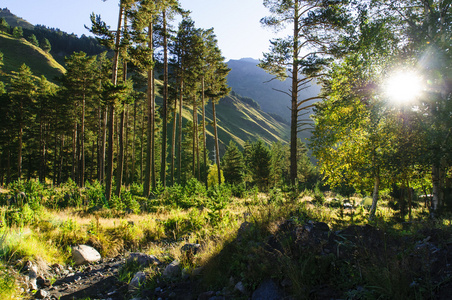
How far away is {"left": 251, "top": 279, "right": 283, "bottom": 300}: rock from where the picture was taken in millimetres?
3308

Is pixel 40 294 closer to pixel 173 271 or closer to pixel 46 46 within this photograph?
pixel 173 271

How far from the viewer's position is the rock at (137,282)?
15.1ft

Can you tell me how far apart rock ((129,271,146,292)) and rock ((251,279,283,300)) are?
2458 mm

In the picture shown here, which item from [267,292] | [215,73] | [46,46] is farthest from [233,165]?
[46,46]

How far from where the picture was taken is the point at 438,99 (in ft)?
22.3

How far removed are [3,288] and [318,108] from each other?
14333 millimetres

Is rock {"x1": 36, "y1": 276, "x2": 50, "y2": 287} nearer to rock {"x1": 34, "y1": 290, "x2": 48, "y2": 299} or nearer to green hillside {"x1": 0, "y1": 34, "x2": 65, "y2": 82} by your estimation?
rock {"x1": 34, "y1": 290, "x2": 48, "y2": 299}

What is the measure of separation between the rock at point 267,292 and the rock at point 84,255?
16.7 feet

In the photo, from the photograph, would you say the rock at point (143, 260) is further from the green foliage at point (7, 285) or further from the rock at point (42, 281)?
the green foliage at point (7, 285)

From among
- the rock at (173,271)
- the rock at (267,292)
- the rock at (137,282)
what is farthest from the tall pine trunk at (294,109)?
the rock at (267,292)

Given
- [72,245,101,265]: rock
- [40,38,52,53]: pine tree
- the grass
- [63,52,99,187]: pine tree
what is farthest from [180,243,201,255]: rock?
[40,38,52,53]: pine tree

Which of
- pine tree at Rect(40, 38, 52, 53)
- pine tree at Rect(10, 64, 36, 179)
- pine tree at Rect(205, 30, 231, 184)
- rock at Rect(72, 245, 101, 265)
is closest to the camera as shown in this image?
rock at Rect(72, 245, 101, 265)

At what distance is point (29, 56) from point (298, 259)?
172330 mm

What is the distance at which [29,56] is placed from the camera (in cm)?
12825
